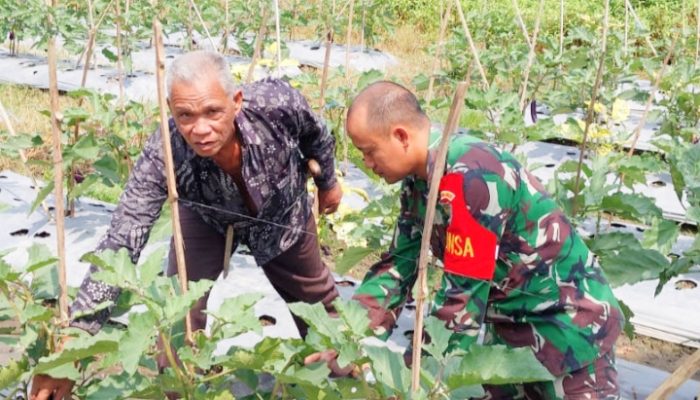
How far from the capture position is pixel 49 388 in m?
1.54

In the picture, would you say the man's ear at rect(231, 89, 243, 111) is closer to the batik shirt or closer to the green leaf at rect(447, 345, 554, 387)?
the batik shirt

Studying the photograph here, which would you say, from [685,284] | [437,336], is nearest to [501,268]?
[437,336]

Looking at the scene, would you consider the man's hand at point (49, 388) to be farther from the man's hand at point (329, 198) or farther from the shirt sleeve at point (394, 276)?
the man's hand at point (329, 198)

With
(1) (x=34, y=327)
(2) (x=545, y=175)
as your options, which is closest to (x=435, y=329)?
(1) (x=34, y=327)

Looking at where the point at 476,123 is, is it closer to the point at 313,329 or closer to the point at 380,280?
the point at 380,280

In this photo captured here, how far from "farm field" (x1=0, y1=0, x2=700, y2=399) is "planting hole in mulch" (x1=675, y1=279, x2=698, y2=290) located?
22 millimetres

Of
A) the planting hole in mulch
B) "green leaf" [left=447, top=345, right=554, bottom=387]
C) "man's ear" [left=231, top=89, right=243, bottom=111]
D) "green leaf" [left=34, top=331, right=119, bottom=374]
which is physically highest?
"man's ear" [left=231, top=89, right=243, bottom=111]

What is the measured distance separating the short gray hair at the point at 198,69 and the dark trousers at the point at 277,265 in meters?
0.46

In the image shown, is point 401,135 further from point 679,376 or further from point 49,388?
point 49,388

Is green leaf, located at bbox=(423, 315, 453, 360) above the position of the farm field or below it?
above

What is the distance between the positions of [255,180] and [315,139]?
0.21 metres

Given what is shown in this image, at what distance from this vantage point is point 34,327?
1554mm

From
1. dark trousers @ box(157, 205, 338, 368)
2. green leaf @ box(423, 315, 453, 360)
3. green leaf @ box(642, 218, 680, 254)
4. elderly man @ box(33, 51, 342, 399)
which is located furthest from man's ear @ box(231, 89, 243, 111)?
green leaf @ box(642, 218, 680, 254)

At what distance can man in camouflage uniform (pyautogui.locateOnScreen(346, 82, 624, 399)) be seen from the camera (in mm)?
1444
